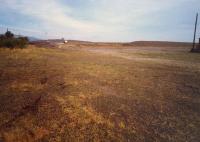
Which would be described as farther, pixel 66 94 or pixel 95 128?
pixel 66 94

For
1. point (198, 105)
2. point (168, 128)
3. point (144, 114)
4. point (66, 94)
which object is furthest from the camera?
point (66, 94)

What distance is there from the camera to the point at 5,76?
29.1 feet

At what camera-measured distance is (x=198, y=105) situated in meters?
5.71

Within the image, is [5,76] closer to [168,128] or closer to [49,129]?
[49,129]

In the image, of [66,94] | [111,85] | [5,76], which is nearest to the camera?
[66,94]

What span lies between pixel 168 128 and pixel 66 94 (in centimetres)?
346

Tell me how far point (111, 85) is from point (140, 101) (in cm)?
212

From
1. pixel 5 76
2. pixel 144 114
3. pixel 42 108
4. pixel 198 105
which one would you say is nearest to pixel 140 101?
pixel 144 114

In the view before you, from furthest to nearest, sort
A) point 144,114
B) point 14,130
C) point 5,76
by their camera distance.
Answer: point 5,76 → point 144,114 → point 14,130

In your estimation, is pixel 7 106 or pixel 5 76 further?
pixel 5 76

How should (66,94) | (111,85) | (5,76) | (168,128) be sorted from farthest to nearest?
(5,76), (111,85), (66,94), (168,128)

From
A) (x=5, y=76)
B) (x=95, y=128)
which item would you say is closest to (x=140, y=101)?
(x=95, y=128)

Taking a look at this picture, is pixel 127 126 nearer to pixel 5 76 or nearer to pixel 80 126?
pixel 80 126

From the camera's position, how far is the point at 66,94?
20.7 ft
